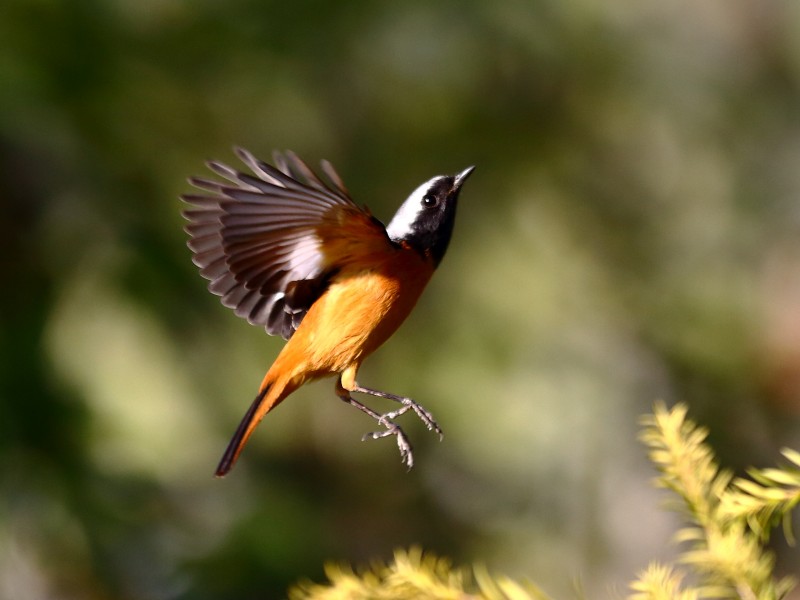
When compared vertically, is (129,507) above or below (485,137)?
below

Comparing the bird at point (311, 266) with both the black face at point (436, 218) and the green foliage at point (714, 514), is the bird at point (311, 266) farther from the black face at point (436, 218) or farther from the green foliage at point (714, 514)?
the green foliage at point (714, 514)

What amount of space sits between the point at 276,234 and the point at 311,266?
0.33 ft

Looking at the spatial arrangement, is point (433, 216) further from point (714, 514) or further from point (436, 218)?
point (714, 514)

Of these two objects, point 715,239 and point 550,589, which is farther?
point 715,239

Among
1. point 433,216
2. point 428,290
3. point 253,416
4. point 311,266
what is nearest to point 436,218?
point 433,216

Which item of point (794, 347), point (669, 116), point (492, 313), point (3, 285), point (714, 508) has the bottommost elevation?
point (3, 285)

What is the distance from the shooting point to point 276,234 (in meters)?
1.78

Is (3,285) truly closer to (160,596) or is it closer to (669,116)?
(160,596)

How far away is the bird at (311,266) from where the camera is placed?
172cm

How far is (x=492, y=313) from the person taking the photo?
425 cm

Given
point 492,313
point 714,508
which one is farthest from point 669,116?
point 714,508

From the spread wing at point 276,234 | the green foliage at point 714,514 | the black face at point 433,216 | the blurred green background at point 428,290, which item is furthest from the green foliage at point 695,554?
the blurred green background at point 428,290

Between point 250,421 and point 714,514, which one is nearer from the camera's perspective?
point 714,514

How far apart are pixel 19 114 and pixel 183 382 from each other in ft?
3.60
